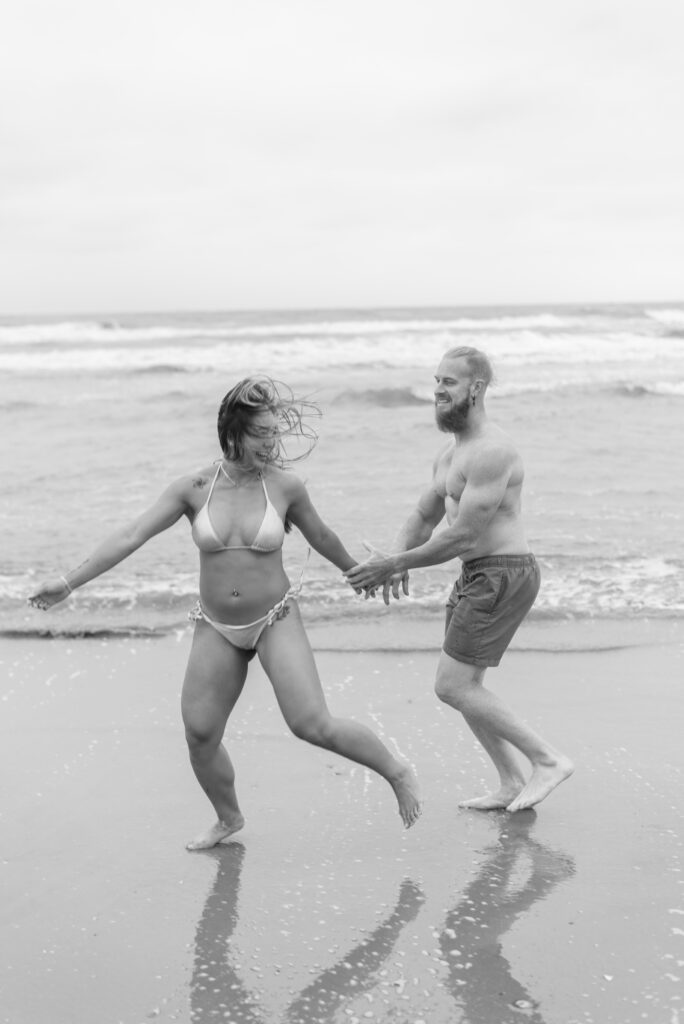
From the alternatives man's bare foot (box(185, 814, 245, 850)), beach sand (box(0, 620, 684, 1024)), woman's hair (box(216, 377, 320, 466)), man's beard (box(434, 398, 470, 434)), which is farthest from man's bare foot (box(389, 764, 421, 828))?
man's beard (box(434, 398, 470, 434))

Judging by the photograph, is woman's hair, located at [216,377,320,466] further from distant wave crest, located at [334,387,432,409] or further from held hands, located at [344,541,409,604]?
distant wave crest, located at [334,387,432,409]

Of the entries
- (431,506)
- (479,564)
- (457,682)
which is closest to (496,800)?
(457,682)

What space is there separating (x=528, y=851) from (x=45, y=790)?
201cm

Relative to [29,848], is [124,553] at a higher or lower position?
higher

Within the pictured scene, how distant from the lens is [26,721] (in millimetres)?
5699

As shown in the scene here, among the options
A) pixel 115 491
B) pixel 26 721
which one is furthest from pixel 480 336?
pixel 26 721

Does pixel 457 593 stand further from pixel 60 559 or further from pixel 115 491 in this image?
pixel 115 491

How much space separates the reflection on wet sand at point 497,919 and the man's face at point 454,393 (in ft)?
5.26

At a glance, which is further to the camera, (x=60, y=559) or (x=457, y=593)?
(x=60, y=559)

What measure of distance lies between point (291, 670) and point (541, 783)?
4.05ft

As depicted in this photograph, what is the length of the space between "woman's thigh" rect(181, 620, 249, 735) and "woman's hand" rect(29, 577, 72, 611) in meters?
0.50

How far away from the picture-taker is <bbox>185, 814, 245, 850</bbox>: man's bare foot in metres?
4.30

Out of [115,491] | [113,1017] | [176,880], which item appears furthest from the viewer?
A: [115,491]

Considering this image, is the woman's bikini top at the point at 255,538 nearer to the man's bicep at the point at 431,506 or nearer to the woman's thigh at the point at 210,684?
the woman's thigh at the point at 210,684
